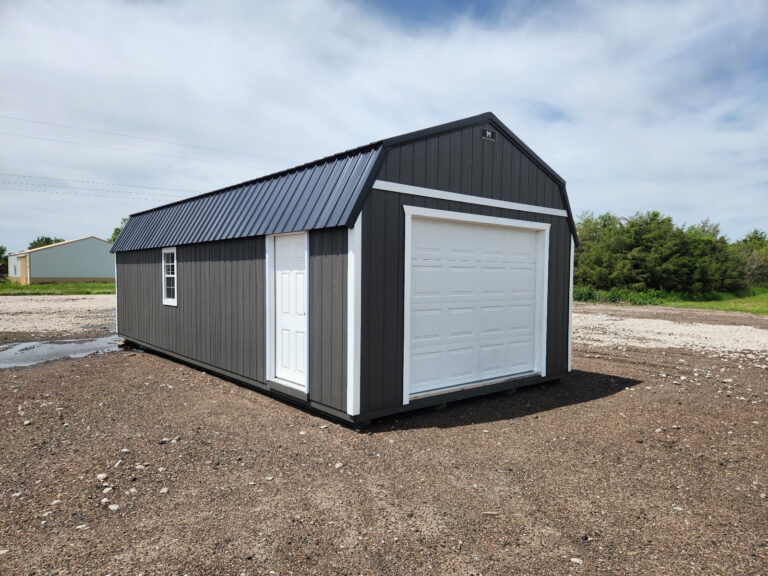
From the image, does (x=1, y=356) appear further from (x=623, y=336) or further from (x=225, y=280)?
(x=623, y=336)

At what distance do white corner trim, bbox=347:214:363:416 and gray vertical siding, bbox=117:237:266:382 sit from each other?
77.4 inches

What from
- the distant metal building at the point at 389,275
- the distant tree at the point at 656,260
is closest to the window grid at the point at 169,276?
the distant metal building at the point at 389,275

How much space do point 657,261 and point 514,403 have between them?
27.3 metres

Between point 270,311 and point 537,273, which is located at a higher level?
point 537,273

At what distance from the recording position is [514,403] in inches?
250

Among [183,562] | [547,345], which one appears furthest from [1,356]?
[547,345]

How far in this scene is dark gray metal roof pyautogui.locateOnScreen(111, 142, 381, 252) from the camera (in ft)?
16.8

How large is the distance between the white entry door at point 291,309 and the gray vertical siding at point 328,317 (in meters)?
0.19

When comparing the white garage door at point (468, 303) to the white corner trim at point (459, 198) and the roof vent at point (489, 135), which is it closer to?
the white corner trim at point (459, 198)

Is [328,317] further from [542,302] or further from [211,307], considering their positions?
[542,302]

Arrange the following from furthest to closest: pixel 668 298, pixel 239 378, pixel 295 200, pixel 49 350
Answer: pixel 668 298, pixel 49 350, pixel 239 378, pixel 295 200

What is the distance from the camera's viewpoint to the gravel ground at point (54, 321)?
40.6 feet

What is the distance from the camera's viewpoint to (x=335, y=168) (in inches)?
216

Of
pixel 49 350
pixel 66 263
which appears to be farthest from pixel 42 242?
pixel 49 350
